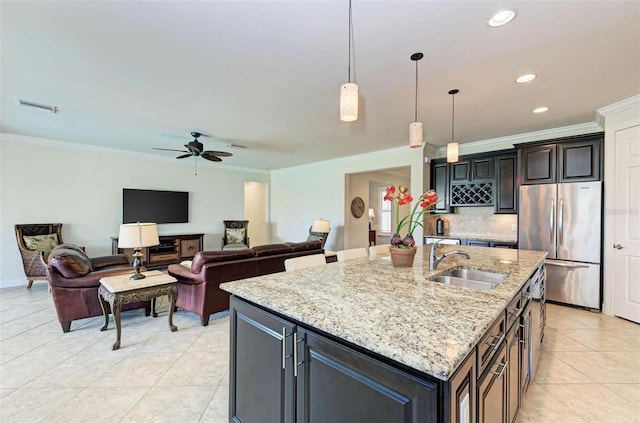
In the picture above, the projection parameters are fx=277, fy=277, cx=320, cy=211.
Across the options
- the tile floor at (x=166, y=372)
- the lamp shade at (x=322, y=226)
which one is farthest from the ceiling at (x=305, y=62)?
the tile floor at (x=166, y=372)

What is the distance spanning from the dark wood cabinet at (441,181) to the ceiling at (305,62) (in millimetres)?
1153

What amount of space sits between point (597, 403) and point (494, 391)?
4.93ft

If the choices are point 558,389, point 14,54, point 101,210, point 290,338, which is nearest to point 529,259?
point 558,389

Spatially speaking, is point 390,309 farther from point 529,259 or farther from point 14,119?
point 14,119

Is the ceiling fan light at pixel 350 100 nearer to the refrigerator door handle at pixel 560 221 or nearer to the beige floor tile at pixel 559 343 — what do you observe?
the beige floor tile at pixel 559 343

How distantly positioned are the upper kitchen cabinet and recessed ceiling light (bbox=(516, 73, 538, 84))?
180cm

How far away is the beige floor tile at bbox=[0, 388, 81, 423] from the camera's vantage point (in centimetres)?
178

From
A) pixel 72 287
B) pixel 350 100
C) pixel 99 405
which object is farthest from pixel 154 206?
pixel 350 100

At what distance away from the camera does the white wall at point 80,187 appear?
189 inches

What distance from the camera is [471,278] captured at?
7.16 feet

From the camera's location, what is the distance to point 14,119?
397 cm

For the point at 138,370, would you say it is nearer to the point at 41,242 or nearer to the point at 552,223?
the point at 41,242

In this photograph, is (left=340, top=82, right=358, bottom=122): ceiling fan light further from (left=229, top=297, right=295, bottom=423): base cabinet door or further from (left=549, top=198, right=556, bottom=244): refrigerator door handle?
(left=549, top=198, right=556, bottom=244): refrigerator door handle

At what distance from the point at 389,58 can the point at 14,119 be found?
522 centimetres
